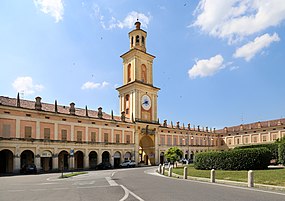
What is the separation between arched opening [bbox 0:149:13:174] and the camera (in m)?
33.4

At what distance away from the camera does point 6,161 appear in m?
33.9

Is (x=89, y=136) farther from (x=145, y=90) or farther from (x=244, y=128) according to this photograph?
(x=244, y=128)

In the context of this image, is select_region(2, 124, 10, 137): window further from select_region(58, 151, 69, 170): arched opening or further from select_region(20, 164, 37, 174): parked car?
select_region(58, 151, 69, 170): arched opening

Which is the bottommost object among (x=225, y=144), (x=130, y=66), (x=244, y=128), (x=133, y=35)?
(x=225, y=144)

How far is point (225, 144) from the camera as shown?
241ft

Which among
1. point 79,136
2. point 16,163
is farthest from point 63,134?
point 16,163

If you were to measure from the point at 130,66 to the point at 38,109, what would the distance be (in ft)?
78.5

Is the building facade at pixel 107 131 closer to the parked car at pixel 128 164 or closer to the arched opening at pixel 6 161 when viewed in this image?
the arched opening at pixel 6 161

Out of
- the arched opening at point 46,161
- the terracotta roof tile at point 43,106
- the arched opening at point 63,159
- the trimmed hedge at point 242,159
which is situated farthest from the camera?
the arched opening at point 63,159

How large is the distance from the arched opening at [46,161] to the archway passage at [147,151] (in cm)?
2109

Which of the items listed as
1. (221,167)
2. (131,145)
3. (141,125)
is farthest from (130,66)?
(221,167)

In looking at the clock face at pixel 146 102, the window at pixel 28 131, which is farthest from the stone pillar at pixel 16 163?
the clock face at pixel 146 102

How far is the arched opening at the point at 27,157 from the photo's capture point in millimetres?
35281

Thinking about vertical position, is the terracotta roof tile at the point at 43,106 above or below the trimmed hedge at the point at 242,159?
above
